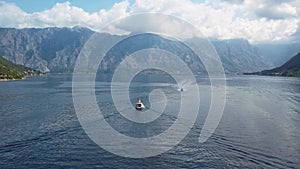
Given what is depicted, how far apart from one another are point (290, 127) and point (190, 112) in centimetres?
2569

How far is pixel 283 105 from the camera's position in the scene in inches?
4053

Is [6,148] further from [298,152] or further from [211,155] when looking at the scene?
[298,152]

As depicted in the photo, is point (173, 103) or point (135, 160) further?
point (173, 103)

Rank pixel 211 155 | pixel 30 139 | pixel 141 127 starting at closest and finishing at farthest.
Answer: pixel 211 155
pixel 30 139
pixel 141 127

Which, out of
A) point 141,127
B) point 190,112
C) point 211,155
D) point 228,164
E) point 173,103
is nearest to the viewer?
point 228,164

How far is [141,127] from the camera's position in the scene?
212 ft

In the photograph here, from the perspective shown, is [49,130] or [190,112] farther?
[190,112]

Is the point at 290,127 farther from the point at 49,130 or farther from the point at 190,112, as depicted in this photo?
the point at 49,130

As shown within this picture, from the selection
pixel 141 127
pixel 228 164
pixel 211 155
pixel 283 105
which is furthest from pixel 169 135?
pixel 283 105

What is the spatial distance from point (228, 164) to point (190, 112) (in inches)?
1611

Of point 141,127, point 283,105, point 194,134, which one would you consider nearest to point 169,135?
point 194,134

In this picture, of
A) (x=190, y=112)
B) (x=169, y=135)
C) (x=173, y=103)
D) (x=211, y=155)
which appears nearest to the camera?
(x=211, y=155)

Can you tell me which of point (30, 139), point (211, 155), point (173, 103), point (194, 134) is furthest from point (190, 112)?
point (30, 139)

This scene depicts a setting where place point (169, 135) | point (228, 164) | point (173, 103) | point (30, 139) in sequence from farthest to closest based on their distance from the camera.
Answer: point (173, 103), point (169, 135), point (30, 139), point (228, 164)
